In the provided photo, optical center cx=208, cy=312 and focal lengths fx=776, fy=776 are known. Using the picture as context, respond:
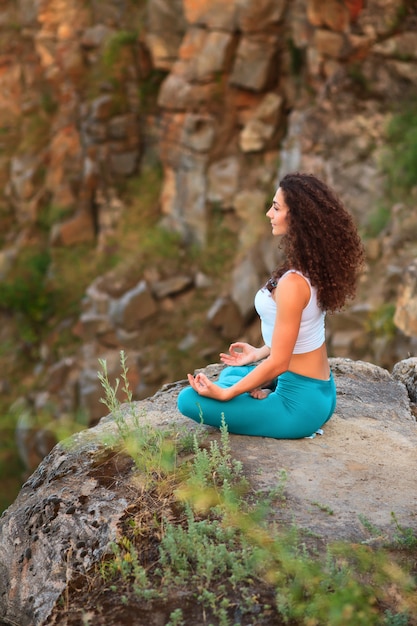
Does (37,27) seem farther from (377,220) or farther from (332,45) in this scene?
(377,220)

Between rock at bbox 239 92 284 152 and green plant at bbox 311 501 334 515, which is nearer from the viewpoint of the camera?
green plant at bbox 311 501 334 515

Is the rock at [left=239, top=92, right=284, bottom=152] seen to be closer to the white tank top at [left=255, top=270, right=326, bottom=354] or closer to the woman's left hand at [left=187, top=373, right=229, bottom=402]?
the white tank top at [left=255, top=270, right=326, bottom=354]

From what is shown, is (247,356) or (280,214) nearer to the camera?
(280,214)

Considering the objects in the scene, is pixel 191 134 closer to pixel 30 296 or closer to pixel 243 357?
pixel 30 296

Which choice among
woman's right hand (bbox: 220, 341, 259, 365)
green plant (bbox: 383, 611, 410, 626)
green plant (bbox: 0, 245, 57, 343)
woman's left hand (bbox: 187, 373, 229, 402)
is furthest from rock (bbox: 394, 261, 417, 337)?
green plant (bbox: 0, 245, 57, 343)

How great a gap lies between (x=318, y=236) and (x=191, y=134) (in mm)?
12625

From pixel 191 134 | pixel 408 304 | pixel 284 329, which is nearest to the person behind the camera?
pixel 284 329

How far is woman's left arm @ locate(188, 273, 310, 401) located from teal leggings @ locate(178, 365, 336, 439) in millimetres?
153

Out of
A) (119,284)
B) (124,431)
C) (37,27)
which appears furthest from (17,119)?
(124,431)

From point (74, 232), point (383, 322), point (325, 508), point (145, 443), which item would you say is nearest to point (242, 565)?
point (325, 508)

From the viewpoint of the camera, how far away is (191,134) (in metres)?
15.9

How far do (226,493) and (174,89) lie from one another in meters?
13.7

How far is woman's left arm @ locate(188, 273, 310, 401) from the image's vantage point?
3.64 meters

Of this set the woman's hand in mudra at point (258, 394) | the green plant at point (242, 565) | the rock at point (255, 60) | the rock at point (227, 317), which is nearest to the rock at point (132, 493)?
the green plant at point (242, 565)
